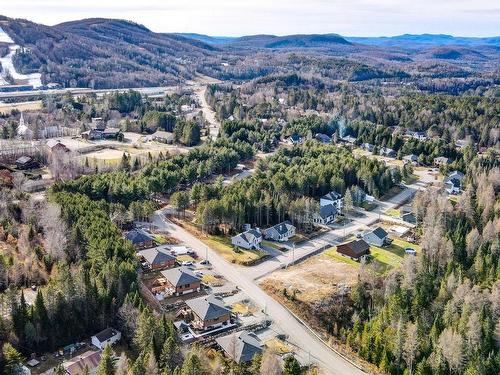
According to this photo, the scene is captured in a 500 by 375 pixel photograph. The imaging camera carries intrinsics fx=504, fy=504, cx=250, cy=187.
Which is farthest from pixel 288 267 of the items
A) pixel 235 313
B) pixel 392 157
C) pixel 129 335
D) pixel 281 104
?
pixel 281 104

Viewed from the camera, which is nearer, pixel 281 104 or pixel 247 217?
pixel 247 217

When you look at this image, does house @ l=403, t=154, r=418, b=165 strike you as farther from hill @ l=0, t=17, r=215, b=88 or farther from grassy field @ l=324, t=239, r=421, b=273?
hill @ l=0, t=17, r=215, b=88

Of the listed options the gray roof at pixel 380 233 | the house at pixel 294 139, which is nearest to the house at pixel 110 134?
the house at pixel 294 139

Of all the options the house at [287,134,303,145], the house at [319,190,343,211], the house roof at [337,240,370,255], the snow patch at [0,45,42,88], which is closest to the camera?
the house roof at [337,240,370,255]

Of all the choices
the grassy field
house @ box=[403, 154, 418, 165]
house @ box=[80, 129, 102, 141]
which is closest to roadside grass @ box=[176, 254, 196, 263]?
the grassy field

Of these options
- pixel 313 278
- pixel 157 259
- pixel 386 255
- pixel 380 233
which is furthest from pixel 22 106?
pixel 386 255

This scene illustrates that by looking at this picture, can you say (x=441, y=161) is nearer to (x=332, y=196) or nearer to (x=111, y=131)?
(x=332, y=196)

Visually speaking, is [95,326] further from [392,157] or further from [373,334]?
[392,157]
